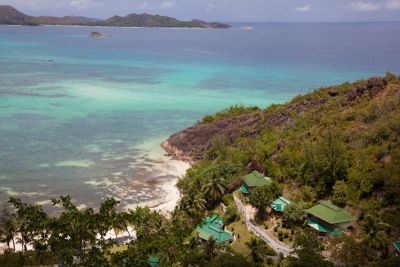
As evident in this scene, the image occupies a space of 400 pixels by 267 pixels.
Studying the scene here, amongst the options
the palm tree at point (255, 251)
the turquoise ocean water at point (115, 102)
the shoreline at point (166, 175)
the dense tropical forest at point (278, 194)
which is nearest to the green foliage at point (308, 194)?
the dense tropical forest at point (278, 194)

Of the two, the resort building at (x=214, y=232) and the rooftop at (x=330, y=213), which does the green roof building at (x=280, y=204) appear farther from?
the resort building at (x=214, y=232)

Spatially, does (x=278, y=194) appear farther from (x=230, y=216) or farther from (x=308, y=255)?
(x=308, y=255)

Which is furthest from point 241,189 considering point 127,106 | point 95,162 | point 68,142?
point 127,106

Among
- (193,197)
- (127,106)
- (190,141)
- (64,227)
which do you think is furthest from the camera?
(127,106)

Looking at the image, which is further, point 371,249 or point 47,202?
point 47,202

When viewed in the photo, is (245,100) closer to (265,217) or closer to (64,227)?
(265,217)

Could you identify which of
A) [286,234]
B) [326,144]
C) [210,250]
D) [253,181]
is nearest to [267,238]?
[286,234]
